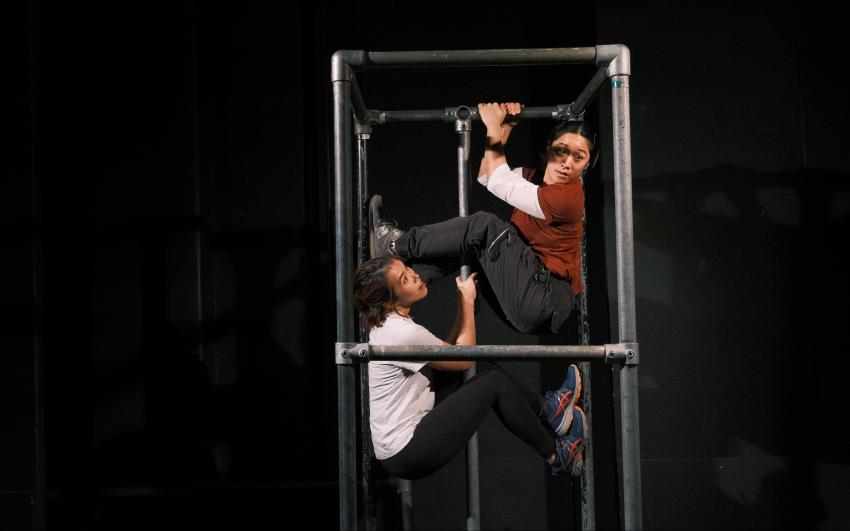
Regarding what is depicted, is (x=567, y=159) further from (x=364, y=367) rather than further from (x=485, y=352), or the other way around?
(x=364, y=367)

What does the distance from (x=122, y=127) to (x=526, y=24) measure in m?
1.89

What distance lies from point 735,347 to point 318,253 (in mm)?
1889

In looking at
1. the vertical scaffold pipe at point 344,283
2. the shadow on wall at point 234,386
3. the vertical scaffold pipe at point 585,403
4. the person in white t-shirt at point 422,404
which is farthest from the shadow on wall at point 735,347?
the vertical scaffold pipe at point 344,283

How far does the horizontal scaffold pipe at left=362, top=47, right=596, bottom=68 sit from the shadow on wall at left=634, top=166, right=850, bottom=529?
1.38 meters

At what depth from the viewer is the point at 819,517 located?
2875 mm

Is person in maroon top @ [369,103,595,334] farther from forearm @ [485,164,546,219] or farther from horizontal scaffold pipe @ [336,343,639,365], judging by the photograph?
horizontal scaffold pipe @ [336,343,639,365]

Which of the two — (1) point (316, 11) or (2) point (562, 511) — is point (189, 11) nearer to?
(1) point (316, 11)

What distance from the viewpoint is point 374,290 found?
2.01m

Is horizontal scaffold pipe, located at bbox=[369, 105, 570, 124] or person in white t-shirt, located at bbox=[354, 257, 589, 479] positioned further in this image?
horizontal scaffold pipe, located at bbox=[369, 105, 570, 124]

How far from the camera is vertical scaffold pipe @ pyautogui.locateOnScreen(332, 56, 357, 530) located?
160 centimetres

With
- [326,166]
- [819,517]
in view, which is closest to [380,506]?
[326,166]

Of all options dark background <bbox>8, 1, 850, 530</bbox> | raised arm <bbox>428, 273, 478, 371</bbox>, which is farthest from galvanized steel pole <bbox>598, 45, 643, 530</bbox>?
dark background <bbox>8, 1, 850, 530</bbox>

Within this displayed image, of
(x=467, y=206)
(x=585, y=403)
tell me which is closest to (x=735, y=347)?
(x=585, y=403)

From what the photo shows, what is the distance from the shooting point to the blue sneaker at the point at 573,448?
2.02 meters
